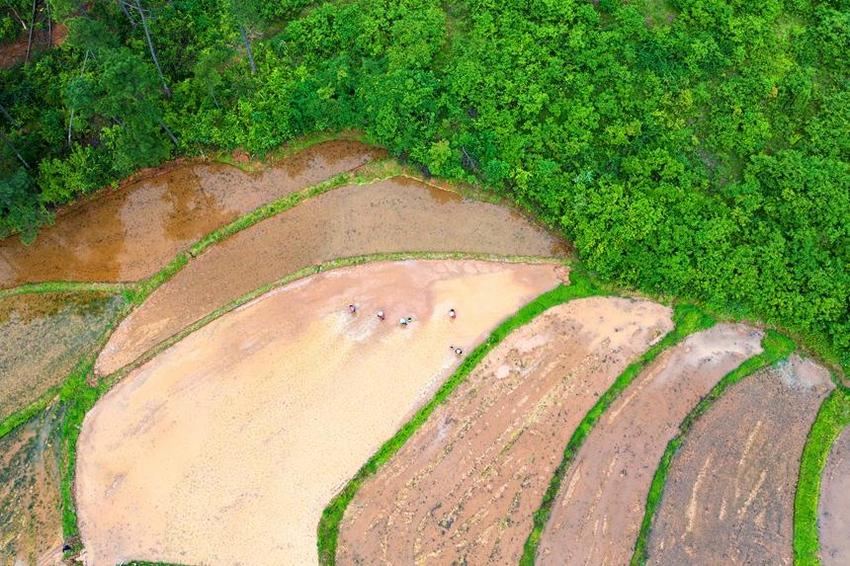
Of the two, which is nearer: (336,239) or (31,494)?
(31,494)

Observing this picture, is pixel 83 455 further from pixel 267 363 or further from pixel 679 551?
pixel 679 551

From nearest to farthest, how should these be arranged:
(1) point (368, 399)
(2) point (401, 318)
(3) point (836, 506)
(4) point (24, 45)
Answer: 1. (3) point (836, 506)
2. (1) point (368, 399)
3. (2) point (401, 318)
4. (4) point (24, 45)

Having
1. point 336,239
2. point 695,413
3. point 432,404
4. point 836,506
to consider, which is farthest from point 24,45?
point 836,506

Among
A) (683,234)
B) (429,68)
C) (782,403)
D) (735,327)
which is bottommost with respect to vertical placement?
(782,403)

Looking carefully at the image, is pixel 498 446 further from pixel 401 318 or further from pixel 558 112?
pixel 558 112

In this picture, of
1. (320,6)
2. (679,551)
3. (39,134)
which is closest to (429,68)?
(320,6)

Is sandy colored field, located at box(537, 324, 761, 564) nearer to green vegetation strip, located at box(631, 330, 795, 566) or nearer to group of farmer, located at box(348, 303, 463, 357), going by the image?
green vegetation strip, located at box(631, 330, 795, 566)
